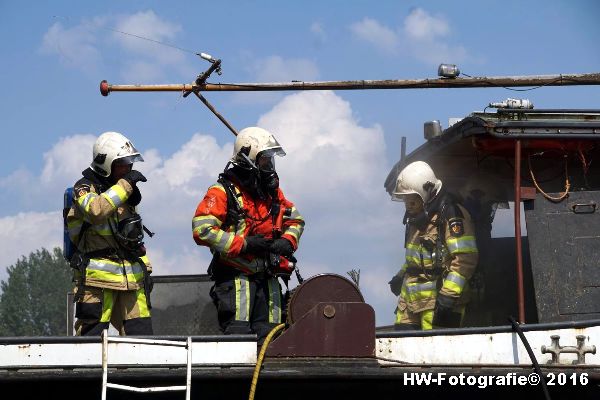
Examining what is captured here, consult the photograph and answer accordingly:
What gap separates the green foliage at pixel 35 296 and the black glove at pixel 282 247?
51034mm

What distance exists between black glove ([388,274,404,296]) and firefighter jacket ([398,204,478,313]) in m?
0.24

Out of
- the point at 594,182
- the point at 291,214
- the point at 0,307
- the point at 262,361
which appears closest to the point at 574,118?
the point at 594,182

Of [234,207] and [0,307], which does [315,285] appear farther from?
[0,307]

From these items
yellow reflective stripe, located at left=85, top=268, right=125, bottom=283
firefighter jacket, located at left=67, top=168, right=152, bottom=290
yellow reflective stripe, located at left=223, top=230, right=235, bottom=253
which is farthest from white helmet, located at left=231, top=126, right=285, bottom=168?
yellow reflective stripe, located at left=85, top=268, right=125, bottom=283

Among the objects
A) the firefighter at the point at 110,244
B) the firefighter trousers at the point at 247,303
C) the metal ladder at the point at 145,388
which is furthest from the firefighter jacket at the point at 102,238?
the metal ladder at the point at 145,388

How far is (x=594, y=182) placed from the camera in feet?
27.3

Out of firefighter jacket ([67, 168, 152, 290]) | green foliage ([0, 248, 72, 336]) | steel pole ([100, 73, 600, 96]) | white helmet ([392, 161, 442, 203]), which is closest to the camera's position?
firefighter jacket ([67, 168, 152, 290])

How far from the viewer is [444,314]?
330 inches

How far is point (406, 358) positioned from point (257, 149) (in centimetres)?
190

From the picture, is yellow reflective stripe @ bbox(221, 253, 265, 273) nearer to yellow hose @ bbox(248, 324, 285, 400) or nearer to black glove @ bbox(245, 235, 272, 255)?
black glove @ bbox(245, 235, 272, 255)

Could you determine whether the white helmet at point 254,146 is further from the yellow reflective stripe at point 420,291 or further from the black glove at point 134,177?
the yellow reflective stripe at point 420,291

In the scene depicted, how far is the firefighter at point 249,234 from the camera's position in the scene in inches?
302

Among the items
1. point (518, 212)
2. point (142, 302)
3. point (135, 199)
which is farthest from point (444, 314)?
point (135, 199)

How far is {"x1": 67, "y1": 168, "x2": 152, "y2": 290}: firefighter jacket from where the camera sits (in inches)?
301
